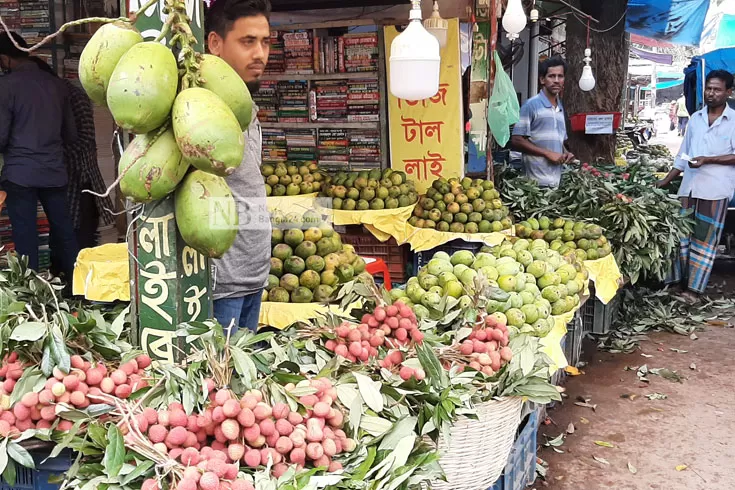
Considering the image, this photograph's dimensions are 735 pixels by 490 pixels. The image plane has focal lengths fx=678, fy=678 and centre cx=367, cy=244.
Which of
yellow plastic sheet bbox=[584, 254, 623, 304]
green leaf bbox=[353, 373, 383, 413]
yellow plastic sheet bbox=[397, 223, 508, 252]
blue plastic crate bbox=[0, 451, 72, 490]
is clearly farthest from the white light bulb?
blue plastic crate bbox=[0, 451, 72, 490]

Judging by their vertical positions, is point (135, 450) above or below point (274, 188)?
below

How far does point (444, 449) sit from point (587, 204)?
4.27 meters

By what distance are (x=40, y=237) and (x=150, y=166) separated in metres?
4.52

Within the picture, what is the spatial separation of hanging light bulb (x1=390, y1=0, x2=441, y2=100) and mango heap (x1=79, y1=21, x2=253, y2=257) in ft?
7.33

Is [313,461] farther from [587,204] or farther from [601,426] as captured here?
[587,204]

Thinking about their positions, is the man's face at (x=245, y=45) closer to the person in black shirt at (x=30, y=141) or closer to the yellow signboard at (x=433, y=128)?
the person in black shirt at (x=30, y=141)

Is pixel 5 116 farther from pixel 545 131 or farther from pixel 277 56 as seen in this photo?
pixel 545 131

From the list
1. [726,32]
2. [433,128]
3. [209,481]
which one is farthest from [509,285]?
[726,32]

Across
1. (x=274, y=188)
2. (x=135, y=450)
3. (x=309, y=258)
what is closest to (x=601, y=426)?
(x=309, y=258)

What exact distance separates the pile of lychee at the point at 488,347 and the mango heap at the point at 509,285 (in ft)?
0.71

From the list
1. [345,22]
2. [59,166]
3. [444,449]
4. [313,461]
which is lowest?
[444,449]

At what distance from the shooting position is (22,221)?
4730 mm

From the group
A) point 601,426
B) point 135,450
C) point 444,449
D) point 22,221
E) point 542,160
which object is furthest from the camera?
point 542,160

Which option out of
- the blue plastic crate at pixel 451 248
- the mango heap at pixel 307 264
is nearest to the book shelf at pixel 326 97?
the blue plastic crate at pixel 451 248
